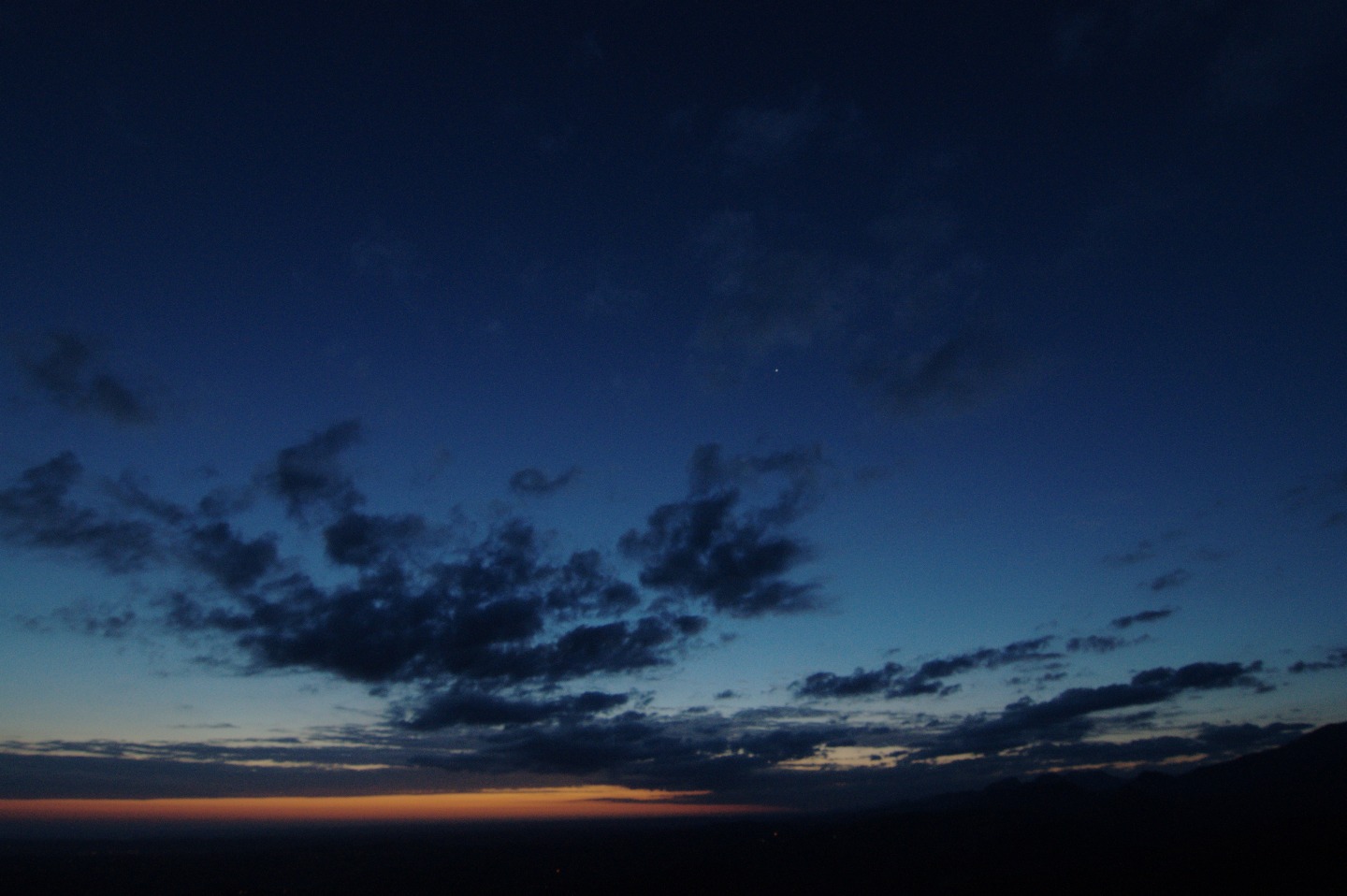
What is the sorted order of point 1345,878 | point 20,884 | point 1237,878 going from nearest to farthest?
point 1345,878, point 1237,878, point 20,884

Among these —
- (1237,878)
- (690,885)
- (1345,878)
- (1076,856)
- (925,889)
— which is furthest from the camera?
(1076,856)

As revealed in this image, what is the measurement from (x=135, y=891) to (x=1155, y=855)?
262039 mm

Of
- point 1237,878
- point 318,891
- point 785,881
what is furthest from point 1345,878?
point 318,891

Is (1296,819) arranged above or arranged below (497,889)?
above

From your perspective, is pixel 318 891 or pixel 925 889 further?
pixel 318 891

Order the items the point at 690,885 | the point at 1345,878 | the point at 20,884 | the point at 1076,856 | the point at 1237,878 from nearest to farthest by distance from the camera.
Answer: the point at 1345,878
the point at 1237,878
the point at 690,885
the point at 20,884
the point at 1076,856

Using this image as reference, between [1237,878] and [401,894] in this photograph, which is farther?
[401,894]

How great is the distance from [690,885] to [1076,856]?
378 feet

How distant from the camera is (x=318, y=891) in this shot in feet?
588

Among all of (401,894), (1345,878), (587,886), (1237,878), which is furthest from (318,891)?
(1345,878)

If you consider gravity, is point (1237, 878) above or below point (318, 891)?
above

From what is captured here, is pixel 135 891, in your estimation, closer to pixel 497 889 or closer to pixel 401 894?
pixel 401 894

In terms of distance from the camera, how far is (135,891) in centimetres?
17988

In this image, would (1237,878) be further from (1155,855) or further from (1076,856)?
(1076,856)
